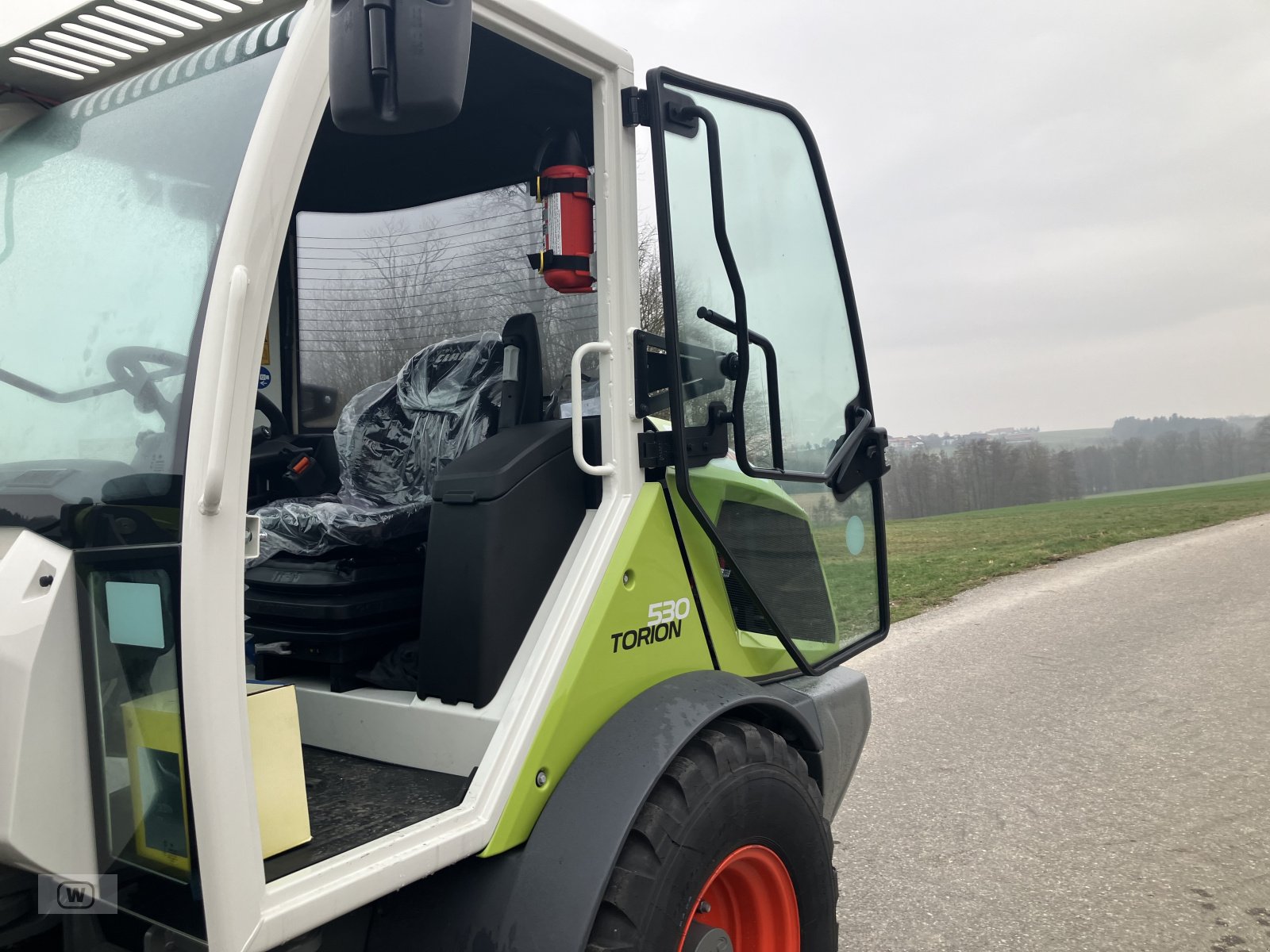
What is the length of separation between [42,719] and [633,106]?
1804 mm

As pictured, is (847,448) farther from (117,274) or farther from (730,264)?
(117,274)

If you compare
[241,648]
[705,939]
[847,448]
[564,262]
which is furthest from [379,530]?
[847,448]

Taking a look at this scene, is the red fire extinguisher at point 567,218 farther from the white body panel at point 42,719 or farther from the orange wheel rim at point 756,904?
the orange wheel rim at point 756,904

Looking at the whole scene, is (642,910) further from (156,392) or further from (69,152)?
(69,152)

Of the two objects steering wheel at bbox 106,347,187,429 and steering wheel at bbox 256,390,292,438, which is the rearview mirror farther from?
steering wheel at bbox 256,390,292,438

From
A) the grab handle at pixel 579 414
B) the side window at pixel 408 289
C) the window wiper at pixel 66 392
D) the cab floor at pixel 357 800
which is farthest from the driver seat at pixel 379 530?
the window wiper at pixel 66 392

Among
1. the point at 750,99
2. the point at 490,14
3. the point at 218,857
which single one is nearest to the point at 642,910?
the point at 218,857

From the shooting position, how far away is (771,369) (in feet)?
9.32

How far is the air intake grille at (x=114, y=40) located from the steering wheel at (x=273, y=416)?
123cm

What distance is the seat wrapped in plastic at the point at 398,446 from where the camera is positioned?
2.61m

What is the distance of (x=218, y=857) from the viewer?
4.80 feet

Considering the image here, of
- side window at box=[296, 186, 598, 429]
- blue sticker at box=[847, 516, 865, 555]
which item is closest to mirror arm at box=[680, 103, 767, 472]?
side window at box=[296, 186, 598, 429]

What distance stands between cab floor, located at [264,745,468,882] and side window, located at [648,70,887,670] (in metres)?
0.91

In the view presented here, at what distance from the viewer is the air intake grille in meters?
1.95
